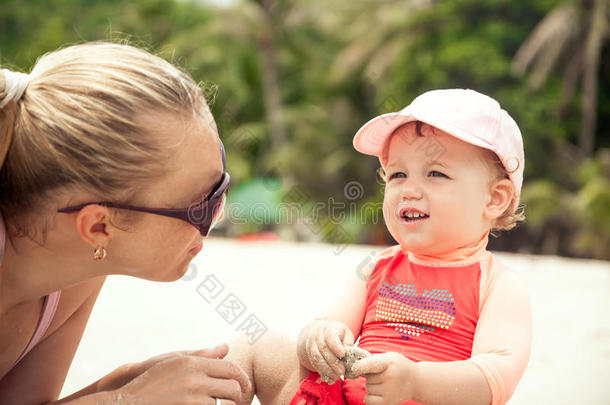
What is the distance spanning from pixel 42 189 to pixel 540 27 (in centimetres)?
2401

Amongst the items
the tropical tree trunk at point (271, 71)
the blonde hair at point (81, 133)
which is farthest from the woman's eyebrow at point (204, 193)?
the tropical tree trunk at point (271, 71)

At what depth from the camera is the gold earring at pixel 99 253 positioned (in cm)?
199

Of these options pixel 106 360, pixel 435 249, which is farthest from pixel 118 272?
pixel 106 360

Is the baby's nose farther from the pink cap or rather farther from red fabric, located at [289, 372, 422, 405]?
red fabric, located at [289, 372, 422, 405]

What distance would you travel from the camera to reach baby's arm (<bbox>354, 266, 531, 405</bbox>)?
6.32 feet

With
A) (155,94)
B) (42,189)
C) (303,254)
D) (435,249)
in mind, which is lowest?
(303,254)

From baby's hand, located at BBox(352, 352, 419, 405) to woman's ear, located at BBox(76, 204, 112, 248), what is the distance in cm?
83

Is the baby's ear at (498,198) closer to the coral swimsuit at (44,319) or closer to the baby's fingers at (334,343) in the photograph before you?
the baby's fingers at (334,343)

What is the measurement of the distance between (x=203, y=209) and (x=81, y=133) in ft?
1.41

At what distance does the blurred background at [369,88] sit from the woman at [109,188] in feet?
52.8

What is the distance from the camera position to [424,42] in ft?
85.1

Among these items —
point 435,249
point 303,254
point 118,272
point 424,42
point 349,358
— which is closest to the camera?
point 349,358

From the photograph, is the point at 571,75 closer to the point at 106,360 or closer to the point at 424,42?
the point at 424,42

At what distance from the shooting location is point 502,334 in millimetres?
2137
